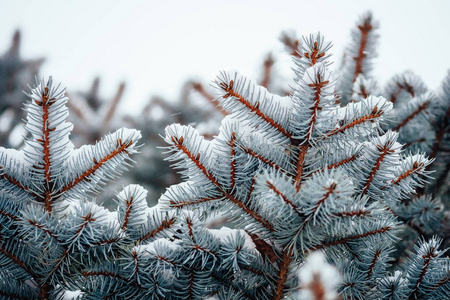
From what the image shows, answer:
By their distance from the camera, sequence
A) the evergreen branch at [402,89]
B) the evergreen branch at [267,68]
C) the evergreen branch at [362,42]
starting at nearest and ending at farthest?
the evergreen branch at [362,42]
the evergreen branch at [402,89]
the evergreen branch at [267,68]

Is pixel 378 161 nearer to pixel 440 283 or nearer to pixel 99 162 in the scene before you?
pixel 440 283

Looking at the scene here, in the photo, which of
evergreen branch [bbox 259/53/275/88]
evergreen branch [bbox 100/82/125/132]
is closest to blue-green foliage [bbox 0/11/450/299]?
evergreen branch [bbox 259/53/275/88]

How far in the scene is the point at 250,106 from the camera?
1.09 meters

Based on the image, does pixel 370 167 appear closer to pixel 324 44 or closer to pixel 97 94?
pixel 324 44

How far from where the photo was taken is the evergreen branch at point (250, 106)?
1049 millimetres

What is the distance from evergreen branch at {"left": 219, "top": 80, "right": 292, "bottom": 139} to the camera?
105 centimetres

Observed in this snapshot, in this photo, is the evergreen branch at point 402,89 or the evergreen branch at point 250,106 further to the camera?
the evergreen branch at point 402,89

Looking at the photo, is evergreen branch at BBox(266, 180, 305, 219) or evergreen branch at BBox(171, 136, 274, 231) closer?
evergreen branch at BBox(266, 180, 305, 219)

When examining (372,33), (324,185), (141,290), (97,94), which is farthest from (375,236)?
(97,94)

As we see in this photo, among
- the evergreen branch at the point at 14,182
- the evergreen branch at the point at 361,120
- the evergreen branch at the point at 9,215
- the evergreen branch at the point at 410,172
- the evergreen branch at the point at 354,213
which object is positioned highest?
the evergreen branch at the point at 361,120

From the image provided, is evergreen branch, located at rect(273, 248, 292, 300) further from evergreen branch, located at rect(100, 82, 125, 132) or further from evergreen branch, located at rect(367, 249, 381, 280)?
evergreen branch, located at rect(100, 82, 125, 132)

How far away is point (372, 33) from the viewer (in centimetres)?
214

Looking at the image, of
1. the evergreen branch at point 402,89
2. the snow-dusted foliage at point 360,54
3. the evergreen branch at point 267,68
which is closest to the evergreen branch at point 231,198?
the snow-dusted foliage at point 360,54

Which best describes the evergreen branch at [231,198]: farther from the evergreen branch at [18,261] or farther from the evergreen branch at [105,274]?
the evergreen branch at [18,261]
